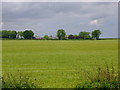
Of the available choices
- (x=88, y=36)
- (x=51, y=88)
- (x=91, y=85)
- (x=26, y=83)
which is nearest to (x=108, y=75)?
(x=91, y=85)

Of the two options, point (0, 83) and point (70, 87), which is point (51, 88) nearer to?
point (70, 87)

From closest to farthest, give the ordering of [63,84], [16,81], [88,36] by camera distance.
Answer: [16,81] → [63,84] → [88,36]

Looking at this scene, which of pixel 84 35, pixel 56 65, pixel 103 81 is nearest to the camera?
pixel 103 81

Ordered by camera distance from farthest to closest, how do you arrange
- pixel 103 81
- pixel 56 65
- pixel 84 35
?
1. pixel 84 35
2. pixel 56 65
3. pixel 103 81

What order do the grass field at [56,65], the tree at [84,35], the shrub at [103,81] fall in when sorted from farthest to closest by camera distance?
the tree at [84,35] < the grass field at [56,65] < the shrub at [103,81]

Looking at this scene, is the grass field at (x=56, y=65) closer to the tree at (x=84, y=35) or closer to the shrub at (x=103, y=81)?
the shrub at (x=103, y=81)

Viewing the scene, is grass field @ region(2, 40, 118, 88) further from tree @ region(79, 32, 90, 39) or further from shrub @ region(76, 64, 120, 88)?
tree @ region(79, 32, 90, 39)

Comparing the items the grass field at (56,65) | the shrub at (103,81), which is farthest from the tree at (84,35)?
the shrub at (103,81)

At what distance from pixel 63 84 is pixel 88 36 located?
110242mm

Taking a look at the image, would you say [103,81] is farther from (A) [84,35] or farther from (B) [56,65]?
(A) [84,35]

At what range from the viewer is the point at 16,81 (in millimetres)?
6223

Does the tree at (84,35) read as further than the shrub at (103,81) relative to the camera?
Yes

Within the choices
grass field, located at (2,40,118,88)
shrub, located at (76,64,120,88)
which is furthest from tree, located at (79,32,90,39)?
shrub, located at (76,64,120,88)

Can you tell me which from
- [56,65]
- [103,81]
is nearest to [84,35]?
[56,65]
